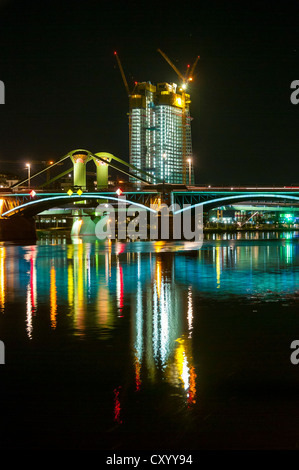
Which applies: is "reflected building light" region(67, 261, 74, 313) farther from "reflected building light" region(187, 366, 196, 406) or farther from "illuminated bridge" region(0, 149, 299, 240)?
"illuminated bridge" region(0, 149, 299, 240)

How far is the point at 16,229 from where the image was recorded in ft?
251

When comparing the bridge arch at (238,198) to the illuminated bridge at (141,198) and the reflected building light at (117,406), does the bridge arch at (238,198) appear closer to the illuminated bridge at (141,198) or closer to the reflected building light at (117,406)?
the illuminated bridge at (141,198)

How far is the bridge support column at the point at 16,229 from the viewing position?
75.4 metres

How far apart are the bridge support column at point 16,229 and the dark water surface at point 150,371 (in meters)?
59.5

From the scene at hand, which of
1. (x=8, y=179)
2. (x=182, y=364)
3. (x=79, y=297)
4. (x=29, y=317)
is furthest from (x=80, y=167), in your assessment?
(x=8, y=179)

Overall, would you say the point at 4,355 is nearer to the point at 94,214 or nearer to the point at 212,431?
the point at 212,431

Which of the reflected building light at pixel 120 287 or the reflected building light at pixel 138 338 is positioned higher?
the reflected building light at pixel 120 287

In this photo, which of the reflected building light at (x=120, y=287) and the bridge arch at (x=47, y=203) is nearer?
the reflected building light at (x=120, y=287)

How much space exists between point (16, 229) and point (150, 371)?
70.7 meters

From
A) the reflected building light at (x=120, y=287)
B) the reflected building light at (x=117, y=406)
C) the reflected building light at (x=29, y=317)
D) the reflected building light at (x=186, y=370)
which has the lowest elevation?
the reflected building light at (x=117, y=406)

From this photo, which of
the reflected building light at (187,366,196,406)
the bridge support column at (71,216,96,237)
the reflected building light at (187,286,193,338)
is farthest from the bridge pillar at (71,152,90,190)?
the reflected building light at (187,366,196,406)

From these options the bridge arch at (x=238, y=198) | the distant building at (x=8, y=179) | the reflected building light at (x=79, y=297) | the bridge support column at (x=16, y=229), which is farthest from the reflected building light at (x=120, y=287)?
the distant building at (x=8, y=179)

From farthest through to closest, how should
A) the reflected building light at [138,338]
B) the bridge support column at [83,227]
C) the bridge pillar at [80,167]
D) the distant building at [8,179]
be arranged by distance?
the distant building at [8,179] → the bridge support column at [83,227] → the bridge pillar at [80,167] → the reflected building light at [138,338]

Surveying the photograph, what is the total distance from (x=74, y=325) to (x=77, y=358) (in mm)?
3115
